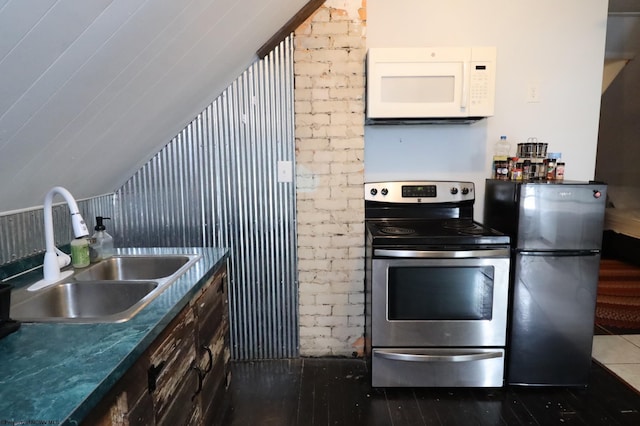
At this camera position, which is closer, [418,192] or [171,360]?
[171,360]

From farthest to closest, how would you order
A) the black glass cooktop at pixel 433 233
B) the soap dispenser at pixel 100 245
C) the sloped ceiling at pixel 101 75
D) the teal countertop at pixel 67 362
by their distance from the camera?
1. the black glass cooktop at pixel 433 233
2. the soap dispenser at pixel 100 245
3. the sloped ceiling at pixel 101 75
4. the teal countertop at pixel 67 362

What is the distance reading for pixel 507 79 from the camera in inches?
97.5

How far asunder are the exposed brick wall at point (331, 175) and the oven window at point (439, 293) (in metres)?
0.40

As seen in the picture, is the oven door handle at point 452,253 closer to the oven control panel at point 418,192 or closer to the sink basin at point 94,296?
the oven control panel at point 418,192

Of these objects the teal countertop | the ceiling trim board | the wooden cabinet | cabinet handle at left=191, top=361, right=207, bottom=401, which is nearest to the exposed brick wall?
the ceiling trim board

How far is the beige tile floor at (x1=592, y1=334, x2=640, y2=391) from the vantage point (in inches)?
88.8

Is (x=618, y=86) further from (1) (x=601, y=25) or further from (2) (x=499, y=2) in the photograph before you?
(2) (x=499, y=2)

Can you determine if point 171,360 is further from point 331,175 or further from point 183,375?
point 331,175

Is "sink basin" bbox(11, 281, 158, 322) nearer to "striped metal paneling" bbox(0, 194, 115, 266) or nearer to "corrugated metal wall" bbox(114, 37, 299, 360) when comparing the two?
"striped metal paneling" bbox(0, 194, 115, 266)

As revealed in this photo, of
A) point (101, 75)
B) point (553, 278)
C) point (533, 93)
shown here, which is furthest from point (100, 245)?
point (533, 93)

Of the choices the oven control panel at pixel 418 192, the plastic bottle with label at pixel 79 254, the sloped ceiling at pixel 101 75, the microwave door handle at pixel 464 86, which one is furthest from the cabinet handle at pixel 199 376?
the microwave door handle at pixel 464 86

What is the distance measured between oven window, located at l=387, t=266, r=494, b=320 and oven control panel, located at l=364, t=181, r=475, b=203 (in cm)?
62

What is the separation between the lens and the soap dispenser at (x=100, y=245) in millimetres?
1683

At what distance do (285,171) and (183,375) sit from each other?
4.43 feet
